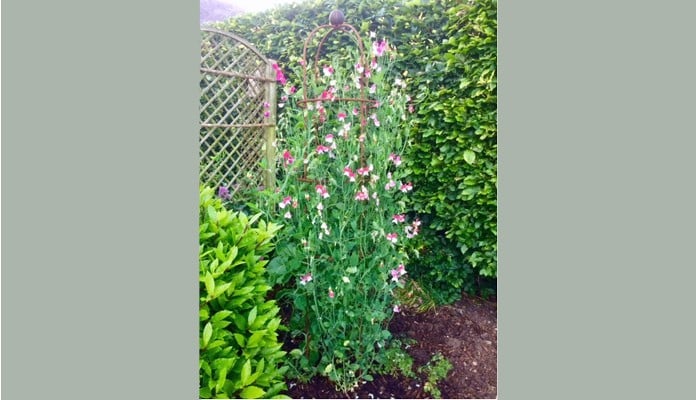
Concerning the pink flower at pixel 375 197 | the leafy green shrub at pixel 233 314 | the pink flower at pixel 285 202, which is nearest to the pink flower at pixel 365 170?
the pink flower at pixel 375 197

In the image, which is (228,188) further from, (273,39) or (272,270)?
(273,39)

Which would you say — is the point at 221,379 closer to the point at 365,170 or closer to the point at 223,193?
the point at 365,170

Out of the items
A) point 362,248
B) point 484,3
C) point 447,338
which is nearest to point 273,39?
point 484,3

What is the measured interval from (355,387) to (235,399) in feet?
2.80

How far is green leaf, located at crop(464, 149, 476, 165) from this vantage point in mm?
2963

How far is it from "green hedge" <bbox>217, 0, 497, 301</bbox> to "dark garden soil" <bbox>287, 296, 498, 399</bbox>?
19 centimetres

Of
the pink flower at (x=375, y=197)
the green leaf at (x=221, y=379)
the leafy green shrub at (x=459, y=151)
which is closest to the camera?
the green leaf at (x=221, y=379)

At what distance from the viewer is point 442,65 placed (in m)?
3.13

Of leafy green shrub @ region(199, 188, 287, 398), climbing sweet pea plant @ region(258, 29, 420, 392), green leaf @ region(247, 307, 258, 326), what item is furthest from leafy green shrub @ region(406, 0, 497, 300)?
green leaf @ region(247, 307, 258, 326)

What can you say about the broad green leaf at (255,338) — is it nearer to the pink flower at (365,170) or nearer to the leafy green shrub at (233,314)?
the leafy green shrub at (233,314)

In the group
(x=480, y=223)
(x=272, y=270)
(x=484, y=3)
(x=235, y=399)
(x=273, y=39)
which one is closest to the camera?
(x=235, y=399)

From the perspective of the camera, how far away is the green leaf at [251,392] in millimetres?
1983

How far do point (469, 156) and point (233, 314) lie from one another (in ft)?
5.63

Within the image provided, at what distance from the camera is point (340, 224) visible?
256 centimetres
